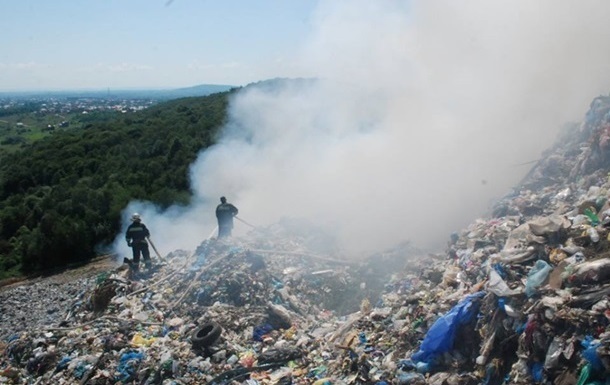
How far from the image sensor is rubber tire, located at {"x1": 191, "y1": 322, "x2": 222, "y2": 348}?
19.9 ft

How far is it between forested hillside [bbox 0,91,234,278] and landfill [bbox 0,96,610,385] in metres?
10.5

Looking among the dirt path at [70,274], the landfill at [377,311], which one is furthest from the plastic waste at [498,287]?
the dirt path at [70,274]

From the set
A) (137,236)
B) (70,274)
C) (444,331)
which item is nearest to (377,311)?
(444,331)

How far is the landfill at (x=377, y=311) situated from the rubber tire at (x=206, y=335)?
2 centimetres

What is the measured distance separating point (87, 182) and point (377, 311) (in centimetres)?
2542

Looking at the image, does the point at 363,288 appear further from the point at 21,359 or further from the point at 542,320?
the point at 21,359

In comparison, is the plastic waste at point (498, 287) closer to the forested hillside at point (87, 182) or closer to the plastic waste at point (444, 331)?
the plastic waste at point (444, 331)

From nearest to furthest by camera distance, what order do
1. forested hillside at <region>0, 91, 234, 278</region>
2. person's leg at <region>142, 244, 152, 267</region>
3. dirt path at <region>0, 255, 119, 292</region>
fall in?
person's leg at <region>142, 244, 152, 267</region> < dirt path at <region>0, 255, 119, 292</region> < forested hillside at <region>0, 91, 234, 278</region>

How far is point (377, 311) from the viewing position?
603cm

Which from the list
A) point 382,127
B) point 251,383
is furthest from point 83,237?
point 251,383

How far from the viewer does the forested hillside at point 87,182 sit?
20.6 metres

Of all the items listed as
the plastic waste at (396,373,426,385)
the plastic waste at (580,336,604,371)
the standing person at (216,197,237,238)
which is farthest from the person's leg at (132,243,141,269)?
the plastic waste at (580,336,604,371)

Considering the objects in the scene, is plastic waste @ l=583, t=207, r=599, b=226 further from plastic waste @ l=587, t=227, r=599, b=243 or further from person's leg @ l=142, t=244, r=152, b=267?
person's leg @ l=142, t=244, r=152, b=267

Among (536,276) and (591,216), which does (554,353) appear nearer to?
(536,276)
